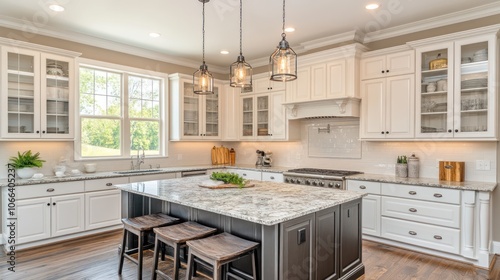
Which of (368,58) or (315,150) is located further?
(315,150)

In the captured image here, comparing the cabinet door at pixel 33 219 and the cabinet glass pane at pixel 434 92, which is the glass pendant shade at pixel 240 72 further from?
the cabinet door at pixel 33 219

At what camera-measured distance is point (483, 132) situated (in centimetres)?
352

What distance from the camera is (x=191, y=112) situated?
19.3 feet

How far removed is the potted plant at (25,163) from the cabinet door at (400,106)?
4725mm

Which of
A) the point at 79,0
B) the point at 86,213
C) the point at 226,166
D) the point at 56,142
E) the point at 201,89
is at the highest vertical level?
the point at 79,0

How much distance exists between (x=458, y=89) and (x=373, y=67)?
1105 millimetres

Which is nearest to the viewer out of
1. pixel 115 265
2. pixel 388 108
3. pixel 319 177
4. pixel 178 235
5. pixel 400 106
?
pixel 178 235

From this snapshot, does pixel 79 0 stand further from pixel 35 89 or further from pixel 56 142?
pixel 56 142

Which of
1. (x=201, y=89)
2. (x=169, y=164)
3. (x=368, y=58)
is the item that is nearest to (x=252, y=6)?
(x=201, y=89)

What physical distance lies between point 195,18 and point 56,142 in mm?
2675

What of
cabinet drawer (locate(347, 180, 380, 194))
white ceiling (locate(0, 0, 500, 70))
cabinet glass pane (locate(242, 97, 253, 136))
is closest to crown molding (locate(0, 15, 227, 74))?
white ceiling (locate(0, 0, 500, 70))

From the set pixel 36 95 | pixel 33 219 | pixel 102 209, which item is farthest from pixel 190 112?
pixel 33 219

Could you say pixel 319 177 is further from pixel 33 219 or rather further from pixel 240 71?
pixel 33 219

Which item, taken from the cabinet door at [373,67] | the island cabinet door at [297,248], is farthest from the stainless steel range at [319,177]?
the island cabinet door at [297,248]
